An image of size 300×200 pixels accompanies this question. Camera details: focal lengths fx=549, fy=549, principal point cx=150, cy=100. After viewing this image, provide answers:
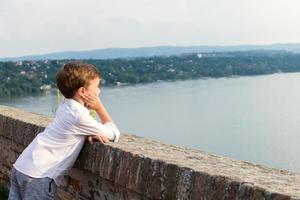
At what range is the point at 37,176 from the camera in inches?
109

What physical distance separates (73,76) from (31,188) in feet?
1.97

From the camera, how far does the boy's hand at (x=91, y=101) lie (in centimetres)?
291

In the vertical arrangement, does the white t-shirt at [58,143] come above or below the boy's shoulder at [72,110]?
below

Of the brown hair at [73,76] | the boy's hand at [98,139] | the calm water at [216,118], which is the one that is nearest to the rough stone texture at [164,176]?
the boy's hand at [98,139]

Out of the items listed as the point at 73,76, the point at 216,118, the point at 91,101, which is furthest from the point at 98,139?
the point at 216,118

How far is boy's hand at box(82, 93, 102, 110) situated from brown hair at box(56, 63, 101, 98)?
79mm

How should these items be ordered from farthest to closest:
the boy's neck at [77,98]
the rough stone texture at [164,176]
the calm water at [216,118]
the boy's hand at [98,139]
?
the calm water at [216,118]
the boy's hand at [98,139]
the boy's neck at [77,98]
the rough stone texture at [164,176]

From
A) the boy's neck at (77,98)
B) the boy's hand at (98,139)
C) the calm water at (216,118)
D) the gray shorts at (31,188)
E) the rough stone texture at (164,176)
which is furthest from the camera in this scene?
the calm water at (216,118)

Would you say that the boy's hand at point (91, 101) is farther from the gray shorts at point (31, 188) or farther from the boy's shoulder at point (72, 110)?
the gray shorts at point (31, 188)

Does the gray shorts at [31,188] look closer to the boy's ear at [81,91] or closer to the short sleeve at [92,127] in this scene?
the short sleeve at [92,127]

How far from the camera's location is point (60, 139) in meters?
2.84

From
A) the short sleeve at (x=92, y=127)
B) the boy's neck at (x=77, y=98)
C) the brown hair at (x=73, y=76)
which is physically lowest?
the short sleeve at (x=92, y=127)

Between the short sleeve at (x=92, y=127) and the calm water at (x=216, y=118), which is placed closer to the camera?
the short sleeve at (x=92, y=127)

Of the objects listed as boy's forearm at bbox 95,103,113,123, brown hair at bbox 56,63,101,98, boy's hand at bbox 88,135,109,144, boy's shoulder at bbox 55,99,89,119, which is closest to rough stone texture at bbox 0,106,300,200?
boy's hand at bbox 88,135,109,144
